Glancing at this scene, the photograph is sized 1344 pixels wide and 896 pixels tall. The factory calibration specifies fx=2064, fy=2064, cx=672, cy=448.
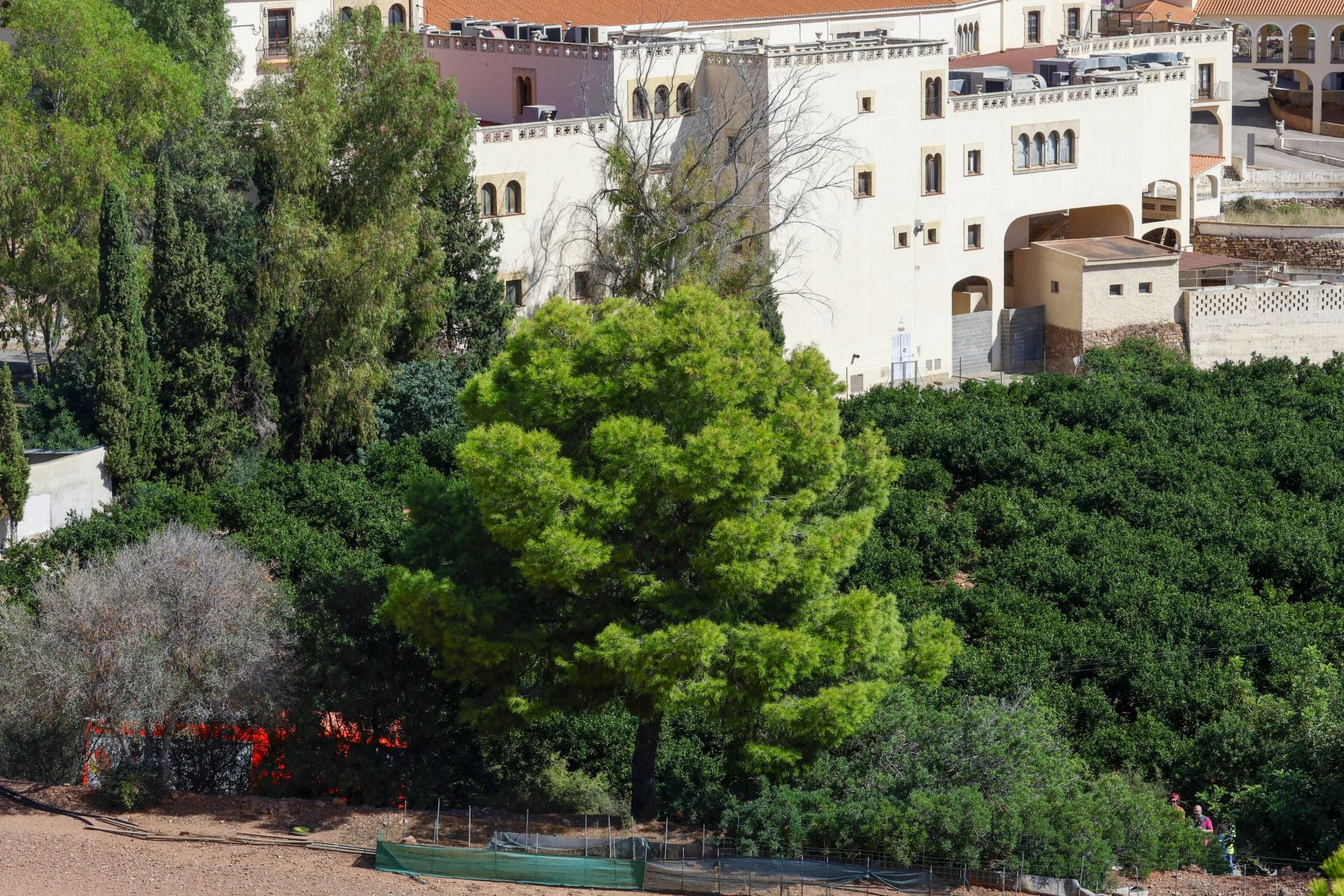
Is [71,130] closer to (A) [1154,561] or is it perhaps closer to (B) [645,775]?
(B) [645,775]

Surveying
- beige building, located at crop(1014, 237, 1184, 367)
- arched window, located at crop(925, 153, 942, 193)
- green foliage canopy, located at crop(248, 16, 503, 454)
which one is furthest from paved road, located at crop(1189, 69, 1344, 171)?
green foliage canopy, located at crop(248, 16, 503, 454)

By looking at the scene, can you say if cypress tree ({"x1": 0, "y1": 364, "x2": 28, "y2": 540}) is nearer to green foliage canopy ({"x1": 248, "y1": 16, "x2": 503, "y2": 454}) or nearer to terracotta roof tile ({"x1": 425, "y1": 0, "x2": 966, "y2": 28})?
green foliage canopy ({"x1": 248, "y1": 16, "x2": 503, "y2": 454})

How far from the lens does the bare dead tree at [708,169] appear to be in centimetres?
4759

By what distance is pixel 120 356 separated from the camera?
40.1 m

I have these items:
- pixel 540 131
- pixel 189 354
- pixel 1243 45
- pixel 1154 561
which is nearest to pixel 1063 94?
pixel 540 131

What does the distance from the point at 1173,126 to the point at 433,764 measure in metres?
36.8

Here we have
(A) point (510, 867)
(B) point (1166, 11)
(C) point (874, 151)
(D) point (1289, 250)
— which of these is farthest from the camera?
(B) point (1166, 11)

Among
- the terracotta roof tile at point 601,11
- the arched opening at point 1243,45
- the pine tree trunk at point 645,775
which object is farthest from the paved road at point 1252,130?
the pine tree trunk at point 645,775

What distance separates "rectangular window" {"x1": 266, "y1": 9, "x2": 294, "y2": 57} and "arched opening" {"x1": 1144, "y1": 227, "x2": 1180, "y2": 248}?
82.9 feet

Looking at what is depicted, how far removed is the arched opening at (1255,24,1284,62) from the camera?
274ft

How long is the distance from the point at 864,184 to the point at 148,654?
28583 millimetres

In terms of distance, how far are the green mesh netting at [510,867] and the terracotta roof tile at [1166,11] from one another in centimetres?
6061

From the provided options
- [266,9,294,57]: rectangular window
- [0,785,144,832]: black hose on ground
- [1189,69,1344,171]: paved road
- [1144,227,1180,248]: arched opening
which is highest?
[266,9,294,57]: rectangular window

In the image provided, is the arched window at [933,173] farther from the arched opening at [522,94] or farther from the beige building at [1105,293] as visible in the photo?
the arched opening at [522,94]
